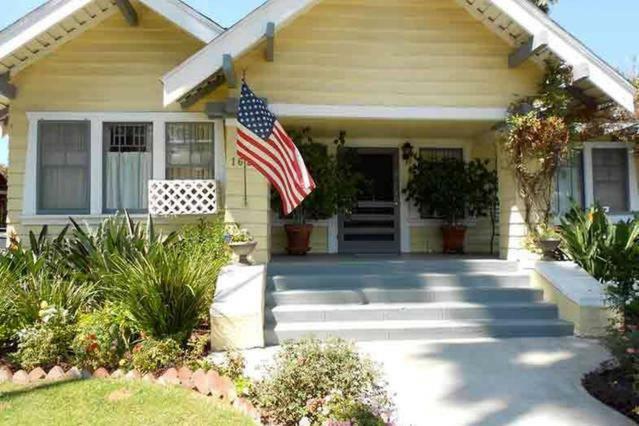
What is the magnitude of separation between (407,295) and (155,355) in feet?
11.3

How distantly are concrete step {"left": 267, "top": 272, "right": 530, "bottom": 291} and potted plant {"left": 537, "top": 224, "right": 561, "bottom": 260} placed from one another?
57 cm

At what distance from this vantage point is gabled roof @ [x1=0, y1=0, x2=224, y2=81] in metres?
7.60

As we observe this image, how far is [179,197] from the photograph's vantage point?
26.7ft

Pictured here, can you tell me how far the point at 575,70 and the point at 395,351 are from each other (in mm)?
4820

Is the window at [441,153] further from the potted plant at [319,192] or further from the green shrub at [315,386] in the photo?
the green shrub at [315,386]

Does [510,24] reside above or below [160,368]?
above

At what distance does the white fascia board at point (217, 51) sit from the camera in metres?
7.08

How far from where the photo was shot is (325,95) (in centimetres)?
793

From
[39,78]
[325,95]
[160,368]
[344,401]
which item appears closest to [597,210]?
[325,95]

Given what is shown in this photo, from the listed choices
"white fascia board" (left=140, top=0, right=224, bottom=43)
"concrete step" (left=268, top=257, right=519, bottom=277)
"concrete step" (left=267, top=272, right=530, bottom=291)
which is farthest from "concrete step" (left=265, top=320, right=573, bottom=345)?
"white fascia board" (left=140, top=0, right=224, bottom=43)

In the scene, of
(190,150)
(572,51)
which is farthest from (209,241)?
(572,51)

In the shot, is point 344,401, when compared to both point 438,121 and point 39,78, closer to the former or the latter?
point 438,121

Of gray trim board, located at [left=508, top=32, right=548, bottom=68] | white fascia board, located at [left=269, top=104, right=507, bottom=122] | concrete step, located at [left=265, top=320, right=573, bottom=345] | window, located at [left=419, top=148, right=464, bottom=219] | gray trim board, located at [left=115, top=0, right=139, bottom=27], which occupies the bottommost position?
concrete step, located at [left=265, top=320, right=573, bottom=345]

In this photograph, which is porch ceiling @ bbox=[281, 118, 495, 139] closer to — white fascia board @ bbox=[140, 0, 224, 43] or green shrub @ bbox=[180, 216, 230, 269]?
white fascia board @ bbox=[140, 0, 224, 43]
